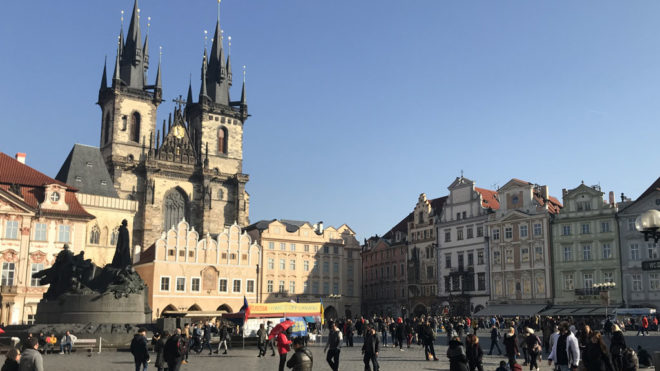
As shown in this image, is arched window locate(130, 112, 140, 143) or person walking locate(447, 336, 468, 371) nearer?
person walking locate(447, 336, 468, 371)

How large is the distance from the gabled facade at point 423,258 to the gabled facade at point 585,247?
42.8 ft

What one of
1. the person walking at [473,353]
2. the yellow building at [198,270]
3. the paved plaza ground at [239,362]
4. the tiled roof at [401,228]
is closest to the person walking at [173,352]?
the paved plaza ground at [239,362]

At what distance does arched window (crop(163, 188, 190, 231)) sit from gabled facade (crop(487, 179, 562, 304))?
32892 mm

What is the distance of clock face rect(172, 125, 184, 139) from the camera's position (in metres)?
79.1

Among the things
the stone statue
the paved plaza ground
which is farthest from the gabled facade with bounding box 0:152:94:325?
the paved plaza ground

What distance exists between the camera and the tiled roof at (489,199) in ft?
206

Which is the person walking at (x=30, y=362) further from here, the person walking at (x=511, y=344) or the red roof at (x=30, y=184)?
the red roof at (x=30, y=184)

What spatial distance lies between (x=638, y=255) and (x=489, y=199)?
16288 millimetres

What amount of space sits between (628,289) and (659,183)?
317 inches

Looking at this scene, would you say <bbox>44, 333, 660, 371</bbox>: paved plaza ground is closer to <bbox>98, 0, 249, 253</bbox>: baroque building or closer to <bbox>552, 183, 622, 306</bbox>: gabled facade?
<bbox>552, 183, 622, 306</bbox>: gabled facade

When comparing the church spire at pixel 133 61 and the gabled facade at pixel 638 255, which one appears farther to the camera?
the church spire at pixel 133 61

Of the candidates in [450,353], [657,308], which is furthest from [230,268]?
[450,353]

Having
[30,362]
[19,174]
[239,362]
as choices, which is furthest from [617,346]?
[19,174]

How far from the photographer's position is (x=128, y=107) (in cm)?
7825
